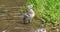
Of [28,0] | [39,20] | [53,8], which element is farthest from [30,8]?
[28,0]

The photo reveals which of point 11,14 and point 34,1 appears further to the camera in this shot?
point 34,1

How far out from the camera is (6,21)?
289 inches

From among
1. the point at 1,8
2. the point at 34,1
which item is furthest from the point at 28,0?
the point at 1,8

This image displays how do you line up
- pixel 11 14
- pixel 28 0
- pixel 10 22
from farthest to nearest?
pixel 28 0 < pixel 11 14 < pixel 10 22

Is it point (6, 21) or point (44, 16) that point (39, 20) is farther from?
point (6, 21)

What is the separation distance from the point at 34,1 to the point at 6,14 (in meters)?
1.25

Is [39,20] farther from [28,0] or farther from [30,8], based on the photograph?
[28,0]

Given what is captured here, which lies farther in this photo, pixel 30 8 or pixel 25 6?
pixel 25 6

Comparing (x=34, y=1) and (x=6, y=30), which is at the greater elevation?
(x=34, y=1)

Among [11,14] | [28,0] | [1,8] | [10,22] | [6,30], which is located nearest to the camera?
[6,30]

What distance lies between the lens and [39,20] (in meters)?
7.40

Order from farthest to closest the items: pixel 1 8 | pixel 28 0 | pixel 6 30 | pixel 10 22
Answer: pixel 28 0, pixel 1 8, pixel 10 22, pixel 6 30

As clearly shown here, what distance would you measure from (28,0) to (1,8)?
1.10 m

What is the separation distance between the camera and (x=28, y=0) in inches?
354
